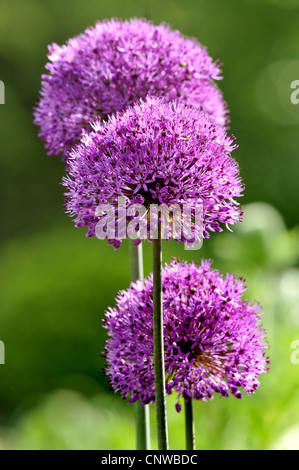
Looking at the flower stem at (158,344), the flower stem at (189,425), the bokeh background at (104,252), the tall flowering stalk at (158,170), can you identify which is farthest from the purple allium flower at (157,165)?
the bokeh background at (104,252)

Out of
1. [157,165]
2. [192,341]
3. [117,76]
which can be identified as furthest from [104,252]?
[157,165]

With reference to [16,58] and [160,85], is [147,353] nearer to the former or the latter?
[160,85]

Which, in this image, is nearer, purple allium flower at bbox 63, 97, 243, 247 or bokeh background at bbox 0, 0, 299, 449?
purple allium flower at bbox 63, 97, 243, 247

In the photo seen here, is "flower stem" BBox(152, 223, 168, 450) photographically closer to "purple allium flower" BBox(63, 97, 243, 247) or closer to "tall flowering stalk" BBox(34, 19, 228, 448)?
"purple allium flower" BBox(63, 97, 243, 247)

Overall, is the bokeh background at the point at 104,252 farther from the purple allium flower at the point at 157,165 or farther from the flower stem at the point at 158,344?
the purple allium flower at the point at 157,165

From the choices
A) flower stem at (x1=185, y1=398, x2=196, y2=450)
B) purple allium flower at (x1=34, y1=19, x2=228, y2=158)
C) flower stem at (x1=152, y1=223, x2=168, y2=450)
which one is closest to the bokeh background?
flower stem at (x1=185, y1=398, x2=196, y2=450)

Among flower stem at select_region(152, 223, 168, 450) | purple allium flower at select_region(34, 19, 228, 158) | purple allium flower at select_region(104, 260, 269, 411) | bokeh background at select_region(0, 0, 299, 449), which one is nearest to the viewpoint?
flower stem at select_region(152, 223, 168, 450)

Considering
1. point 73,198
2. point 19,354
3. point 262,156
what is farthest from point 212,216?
point 262,156
